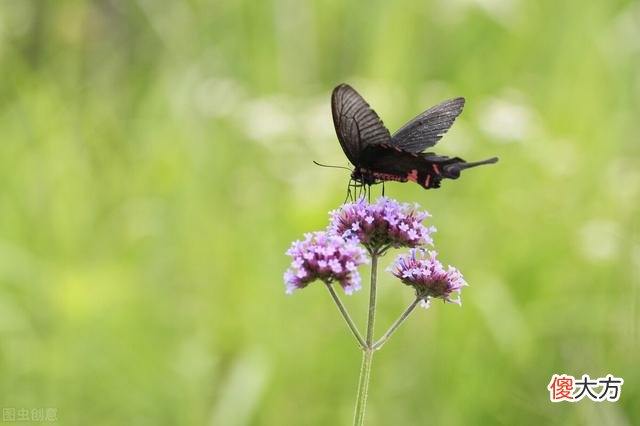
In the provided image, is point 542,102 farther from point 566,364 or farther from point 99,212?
point 99,212

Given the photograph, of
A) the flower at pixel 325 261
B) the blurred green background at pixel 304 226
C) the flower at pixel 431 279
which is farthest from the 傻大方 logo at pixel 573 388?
the flower at pixel 325 261

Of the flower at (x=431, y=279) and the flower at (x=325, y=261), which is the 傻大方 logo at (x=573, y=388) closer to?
the flower at (x=431, y=279)

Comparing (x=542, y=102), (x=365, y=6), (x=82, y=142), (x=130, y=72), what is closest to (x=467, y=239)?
(x=542, y=102)

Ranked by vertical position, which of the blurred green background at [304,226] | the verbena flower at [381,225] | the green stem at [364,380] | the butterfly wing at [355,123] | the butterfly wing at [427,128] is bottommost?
the green stem at [364,380]

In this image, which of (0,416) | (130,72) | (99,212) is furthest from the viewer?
(130,72)

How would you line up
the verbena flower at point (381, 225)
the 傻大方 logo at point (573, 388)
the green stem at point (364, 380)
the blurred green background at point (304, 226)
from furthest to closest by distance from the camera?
1. the blurred green background at point (304, 226)
2. the 傻大方 logo at point (573, 388)
3. the verbena flower at point (381, 225)
4. the green stem at point (364, 380)

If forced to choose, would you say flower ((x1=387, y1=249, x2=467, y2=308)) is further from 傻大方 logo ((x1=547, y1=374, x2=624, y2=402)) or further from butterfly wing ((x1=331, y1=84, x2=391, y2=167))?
傻大方 logo ((x1=547, y1=374, x2=624, y2=402))
